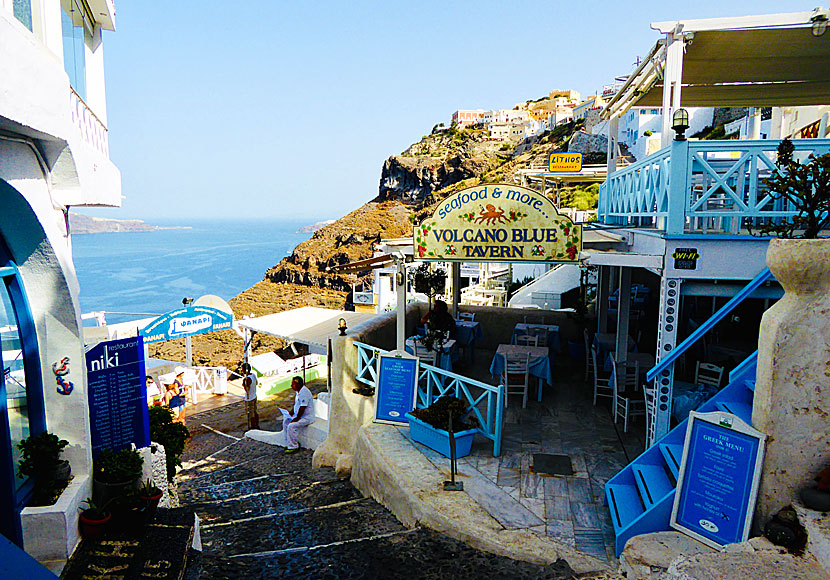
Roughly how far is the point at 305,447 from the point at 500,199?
557cm

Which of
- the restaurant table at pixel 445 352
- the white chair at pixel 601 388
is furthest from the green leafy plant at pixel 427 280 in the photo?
the white chair at pixel 601 388

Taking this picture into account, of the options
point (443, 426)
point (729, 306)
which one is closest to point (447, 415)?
point (443, 426)

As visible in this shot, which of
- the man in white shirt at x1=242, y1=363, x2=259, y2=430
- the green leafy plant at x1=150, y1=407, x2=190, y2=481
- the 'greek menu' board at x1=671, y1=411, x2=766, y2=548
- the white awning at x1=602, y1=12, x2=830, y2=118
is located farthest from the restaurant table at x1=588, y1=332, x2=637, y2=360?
the man in white shirt at x1=242, y1=363, x2=259, y2=430

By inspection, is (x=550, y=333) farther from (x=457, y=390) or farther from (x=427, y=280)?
(x=457, y=390)

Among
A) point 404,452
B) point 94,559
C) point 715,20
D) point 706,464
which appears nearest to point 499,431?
point 404,452

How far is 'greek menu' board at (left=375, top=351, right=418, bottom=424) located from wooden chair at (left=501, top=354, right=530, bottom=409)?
1486 millimetres

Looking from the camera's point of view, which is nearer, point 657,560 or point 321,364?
point 657,560

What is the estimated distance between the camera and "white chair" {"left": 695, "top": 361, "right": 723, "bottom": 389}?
271 inches

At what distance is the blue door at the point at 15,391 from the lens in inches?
157

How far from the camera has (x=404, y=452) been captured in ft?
19.9

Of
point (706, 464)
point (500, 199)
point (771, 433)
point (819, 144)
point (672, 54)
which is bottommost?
point (706, 464)

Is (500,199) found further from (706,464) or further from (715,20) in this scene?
(706,464)

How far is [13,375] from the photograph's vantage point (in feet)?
13.6

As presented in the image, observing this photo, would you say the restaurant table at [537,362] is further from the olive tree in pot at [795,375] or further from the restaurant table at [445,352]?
the olive tree in pot at [795,375]
